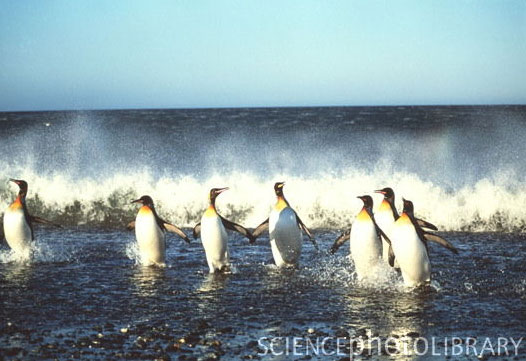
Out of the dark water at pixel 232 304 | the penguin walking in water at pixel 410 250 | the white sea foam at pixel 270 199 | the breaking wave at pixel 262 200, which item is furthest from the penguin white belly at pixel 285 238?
the white sea foam at pixel 270 199

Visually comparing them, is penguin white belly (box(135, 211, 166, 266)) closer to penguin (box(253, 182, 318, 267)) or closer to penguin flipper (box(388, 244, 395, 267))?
penguin (box(253, 182, 318, 267))

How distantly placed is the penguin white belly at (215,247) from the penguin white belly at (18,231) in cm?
246

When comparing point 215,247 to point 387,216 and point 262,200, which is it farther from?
point 262,200

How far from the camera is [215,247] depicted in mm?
8539

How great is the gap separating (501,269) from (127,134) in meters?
42.3

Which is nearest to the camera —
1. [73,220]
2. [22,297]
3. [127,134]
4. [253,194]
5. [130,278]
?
[22,297]

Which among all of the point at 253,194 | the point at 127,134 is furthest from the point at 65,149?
the point at 253,194

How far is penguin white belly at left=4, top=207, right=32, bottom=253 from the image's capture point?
372 inches

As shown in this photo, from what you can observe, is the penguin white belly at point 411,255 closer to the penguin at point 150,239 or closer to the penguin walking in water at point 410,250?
the penguin walking in water at point 410,250

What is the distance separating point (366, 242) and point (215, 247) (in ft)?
5.70

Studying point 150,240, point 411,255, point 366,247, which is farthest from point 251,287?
point 150,240

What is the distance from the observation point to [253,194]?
1559 cm

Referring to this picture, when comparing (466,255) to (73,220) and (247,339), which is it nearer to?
(247,339)

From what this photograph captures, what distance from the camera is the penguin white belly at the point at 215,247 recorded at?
8.53 meters
